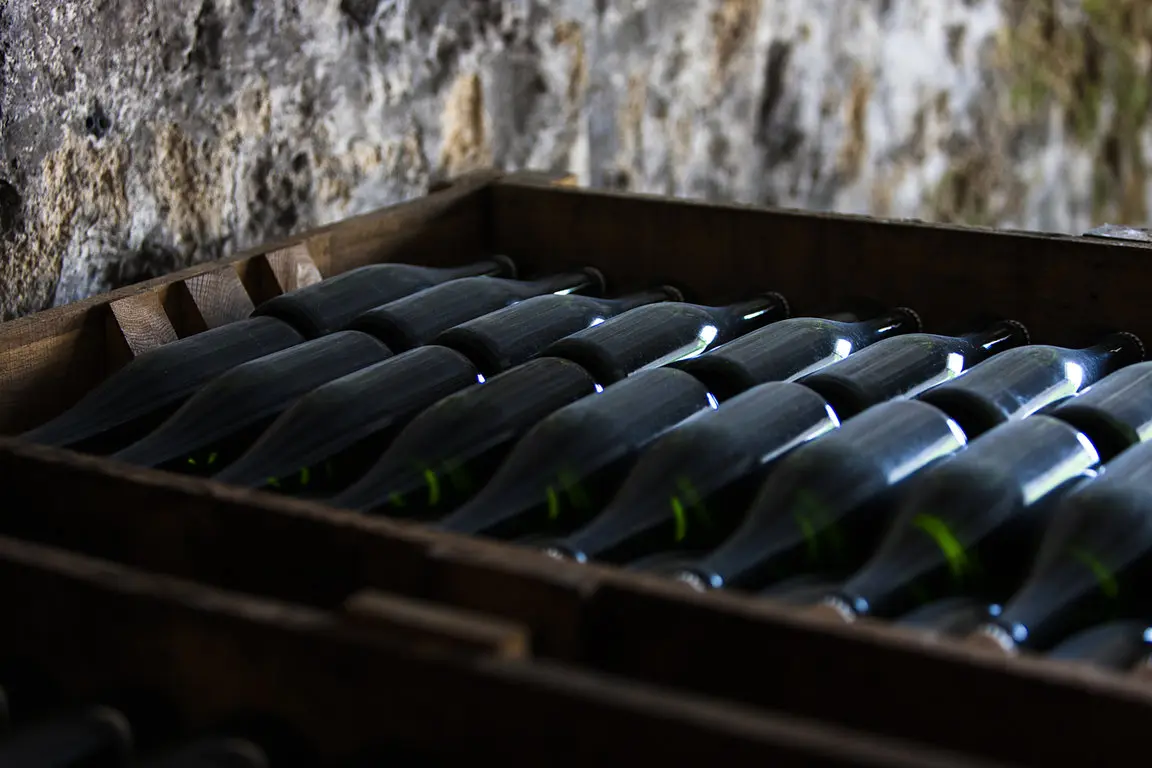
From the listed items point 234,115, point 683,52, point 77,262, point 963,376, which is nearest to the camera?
point 963,376

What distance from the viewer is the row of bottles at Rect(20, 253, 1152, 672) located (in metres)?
0.86

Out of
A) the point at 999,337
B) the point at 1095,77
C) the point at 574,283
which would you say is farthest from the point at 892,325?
the point at 1095,77

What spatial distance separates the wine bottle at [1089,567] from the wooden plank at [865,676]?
14 cm

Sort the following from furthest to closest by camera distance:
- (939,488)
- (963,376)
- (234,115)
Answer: (234,115) → (963,376) → (939,488)

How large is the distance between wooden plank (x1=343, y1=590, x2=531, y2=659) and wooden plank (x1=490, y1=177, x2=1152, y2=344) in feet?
2.66

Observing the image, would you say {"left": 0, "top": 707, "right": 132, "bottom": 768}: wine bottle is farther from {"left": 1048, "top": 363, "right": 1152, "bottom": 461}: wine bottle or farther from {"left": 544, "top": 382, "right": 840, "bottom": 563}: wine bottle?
{"left": 1048, "top": 363, "right": 1152, "bottom": 461}: wine bottle

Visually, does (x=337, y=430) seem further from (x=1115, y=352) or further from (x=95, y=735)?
(x=1115, y=352)

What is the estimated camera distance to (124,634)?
0.70 metres

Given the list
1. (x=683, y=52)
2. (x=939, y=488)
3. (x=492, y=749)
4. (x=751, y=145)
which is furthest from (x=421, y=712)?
(x=751, y=145)

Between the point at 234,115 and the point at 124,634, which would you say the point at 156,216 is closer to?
the point at 234,115

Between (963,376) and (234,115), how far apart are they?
0.83m

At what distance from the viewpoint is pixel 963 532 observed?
850mm

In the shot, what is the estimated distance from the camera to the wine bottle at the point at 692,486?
90 cm

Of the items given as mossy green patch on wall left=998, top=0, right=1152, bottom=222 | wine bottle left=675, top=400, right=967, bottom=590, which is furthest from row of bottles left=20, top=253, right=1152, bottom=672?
mossy green patch on wall left=998, top=0, right=1152, bottom=222
